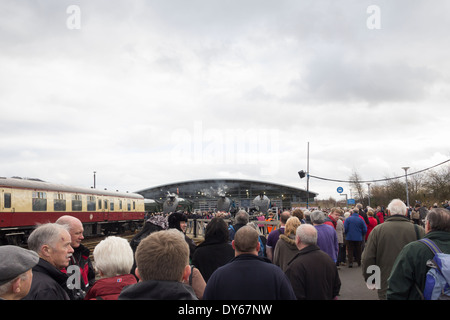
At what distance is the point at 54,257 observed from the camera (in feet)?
10.7

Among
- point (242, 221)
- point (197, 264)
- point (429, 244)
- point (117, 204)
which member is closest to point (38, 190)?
point (117, 204)

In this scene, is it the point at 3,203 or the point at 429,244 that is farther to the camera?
the point at 3,203

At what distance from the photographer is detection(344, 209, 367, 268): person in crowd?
426 inches

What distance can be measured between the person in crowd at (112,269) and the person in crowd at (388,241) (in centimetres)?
355

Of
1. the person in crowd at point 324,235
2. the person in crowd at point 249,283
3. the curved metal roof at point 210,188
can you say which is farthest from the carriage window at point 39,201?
the curved metal roof at point 210,188

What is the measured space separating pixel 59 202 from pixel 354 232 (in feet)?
50.7

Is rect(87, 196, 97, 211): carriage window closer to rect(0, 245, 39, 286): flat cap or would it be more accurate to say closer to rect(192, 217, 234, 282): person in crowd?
rect(192, 217, 234, 282): person in crowd

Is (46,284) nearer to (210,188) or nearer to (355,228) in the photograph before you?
Answer: (355,228)

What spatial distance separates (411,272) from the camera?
331 centimetres

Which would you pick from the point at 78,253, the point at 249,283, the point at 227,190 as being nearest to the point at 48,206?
the point at 78,253

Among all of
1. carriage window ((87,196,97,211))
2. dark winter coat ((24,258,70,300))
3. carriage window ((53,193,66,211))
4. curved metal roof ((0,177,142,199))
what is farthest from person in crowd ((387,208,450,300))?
carriage window ((87,196,97,211))
